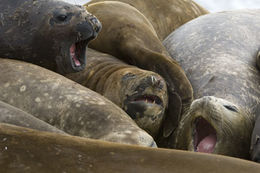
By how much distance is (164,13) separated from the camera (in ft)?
20.3

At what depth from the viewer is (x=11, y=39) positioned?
3.66m

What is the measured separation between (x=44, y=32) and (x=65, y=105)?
0.91m

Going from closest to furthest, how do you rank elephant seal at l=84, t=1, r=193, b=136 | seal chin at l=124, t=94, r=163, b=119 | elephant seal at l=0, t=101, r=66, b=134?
elephant seal at l=0, t=101, r=66, b=134 → seal chin at l=124, t=94, r=163, b=119 → elephant seal at l=84, t=1, r=193, b=136

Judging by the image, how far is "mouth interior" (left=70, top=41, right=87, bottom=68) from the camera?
3.83 meters

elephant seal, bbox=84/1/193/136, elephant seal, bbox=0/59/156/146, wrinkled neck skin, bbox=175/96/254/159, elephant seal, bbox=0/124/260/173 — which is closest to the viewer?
elephant seal, bbox=0/124/260/173

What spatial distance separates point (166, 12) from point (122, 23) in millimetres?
1639

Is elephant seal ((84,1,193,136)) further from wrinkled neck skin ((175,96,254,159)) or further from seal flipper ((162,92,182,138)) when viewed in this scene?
wrinkled neck skin ((175,96,254,159))

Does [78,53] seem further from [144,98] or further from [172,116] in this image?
[172,116]

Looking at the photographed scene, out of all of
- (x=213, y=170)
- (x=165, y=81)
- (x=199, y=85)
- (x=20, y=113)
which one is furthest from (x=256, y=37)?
(x=213, y=170)

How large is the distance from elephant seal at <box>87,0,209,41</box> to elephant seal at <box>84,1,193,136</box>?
101 centimetres

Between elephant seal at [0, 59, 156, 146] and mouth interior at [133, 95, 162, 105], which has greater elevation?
elephant seal at [0, 59, 156, 146]

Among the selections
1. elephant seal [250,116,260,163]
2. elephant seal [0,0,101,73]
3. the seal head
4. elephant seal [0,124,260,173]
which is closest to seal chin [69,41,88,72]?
elephant seal [0,0,101,73]

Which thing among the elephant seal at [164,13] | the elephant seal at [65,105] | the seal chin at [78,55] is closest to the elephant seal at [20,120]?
the elephant seal at [65,105]

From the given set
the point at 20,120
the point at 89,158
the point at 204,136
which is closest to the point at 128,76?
the point at 204,136
